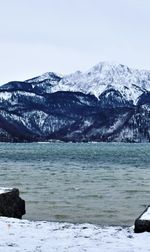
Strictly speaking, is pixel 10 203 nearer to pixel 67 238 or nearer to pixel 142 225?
pixel 67 238

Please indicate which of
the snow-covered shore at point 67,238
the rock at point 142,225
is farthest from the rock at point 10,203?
the rock at point 142,225

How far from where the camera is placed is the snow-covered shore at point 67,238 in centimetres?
1449

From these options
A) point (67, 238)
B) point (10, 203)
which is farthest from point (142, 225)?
point (10, 203)

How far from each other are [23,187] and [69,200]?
10.2 meters

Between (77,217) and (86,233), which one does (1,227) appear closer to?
(86,233)

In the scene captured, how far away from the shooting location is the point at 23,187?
1662 inches

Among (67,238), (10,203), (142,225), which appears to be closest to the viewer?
(67,238)

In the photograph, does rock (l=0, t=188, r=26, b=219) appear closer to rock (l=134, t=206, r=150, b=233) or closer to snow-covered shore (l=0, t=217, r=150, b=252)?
snow-covered shore (l=0, t=217, r=150, b=252)

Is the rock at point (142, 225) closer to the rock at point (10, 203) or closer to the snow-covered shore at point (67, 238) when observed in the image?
the snow-covered shore at point (67, 238)

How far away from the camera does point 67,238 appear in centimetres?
1612

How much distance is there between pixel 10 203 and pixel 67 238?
23.7 ft

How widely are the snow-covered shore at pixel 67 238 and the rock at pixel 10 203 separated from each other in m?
3.08

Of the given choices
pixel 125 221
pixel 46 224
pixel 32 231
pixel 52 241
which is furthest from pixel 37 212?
pixel 52 241

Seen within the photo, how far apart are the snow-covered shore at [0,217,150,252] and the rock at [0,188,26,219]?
3079mm
